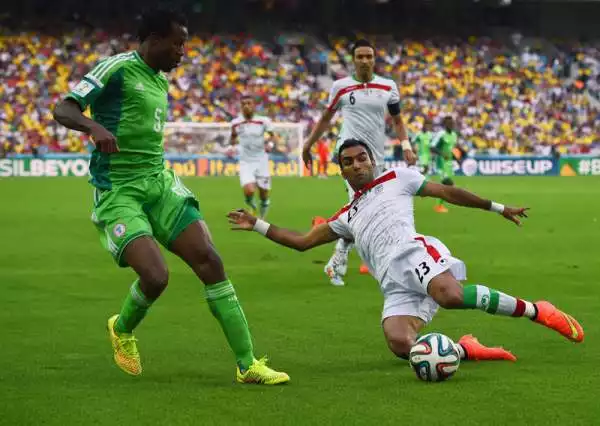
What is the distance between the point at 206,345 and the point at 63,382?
1.74 meters

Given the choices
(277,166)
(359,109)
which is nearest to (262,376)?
(359,109)

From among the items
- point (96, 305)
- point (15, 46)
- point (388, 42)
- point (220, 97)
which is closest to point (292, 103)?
point (220, 97)

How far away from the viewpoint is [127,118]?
7.31 meters

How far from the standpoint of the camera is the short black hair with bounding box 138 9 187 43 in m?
7.28

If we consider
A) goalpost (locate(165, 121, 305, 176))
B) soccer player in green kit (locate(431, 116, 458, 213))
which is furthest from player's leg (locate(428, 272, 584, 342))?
goalpost (locate(165, 121, 305, 176))

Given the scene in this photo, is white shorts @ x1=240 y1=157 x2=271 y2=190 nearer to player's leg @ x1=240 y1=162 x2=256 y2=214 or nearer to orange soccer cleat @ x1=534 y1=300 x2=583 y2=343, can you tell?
player's leg @ x1=240 y1=162 x2=256 y2=214

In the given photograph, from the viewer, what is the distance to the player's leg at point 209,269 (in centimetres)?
703

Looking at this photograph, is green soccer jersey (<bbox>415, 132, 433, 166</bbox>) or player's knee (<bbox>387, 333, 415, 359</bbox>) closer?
player's knee (<bbox>387, 333, 415, 359</bbox>)

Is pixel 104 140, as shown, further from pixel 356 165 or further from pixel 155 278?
pixel 356 165

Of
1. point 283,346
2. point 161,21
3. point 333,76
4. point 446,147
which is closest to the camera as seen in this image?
point 161,21

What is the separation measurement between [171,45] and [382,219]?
190cm

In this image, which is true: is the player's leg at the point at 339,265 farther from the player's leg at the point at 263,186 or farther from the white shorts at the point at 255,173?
the white shorts at the point at 255,173

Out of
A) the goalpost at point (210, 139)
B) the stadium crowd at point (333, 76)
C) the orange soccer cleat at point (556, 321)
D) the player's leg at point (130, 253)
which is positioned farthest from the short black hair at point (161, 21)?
the stadium crowd at point (333, 76)

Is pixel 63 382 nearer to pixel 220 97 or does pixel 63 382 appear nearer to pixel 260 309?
pixel 260 309
